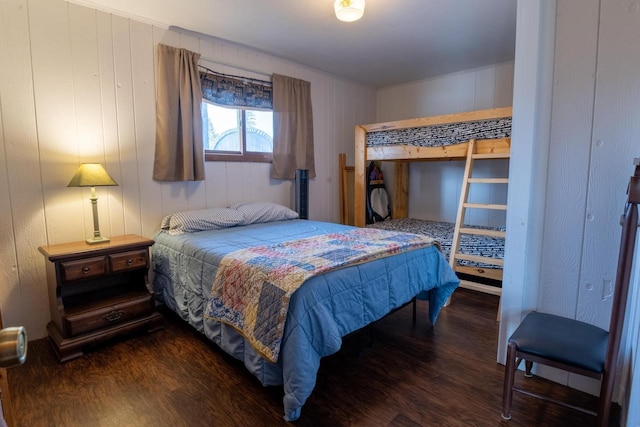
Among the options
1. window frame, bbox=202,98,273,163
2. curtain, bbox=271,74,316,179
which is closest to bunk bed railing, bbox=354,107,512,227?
curtain, bbox=271,74,316,179

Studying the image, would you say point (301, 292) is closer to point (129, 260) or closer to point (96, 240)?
point (129, 260)

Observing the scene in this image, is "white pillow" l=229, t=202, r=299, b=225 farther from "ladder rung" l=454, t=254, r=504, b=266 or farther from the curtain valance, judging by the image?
"ladder rung" l=454, t=254, r=504, b=266

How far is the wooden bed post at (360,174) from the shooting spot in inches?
152

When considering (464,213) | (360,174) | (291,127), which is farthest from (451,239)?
(291,127)

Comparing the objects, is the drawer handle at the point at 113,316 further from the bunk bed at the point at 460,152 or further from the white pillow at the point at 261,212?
the bunk bed at the point at 460,152

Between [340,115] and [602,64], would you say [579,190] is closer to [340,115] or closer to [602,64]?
[602,64]

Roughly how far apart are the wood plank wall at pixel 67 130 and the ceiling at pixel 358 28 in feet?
0.83

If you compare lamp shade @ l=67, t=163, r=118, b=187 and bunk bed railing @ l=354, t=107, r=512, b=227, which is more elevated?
bunk bed railing @ l=354, t=107, r=512, b=227

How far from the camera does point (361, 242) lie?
2.27 meters

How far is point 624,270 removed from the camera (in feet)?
4.27

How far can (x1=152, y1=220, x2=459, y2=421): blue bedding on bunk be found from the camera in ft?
5.07

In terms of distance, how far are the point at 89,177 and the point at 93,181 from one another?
0.12 ft

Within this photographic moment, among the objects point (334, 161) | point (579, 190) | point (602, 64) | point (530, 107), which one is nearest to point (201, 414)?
point (579, 190)

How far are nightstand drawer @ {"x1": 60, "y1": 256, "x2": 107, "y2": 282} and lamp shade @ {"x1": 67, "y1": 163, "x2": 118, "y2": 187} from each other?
49 cm
